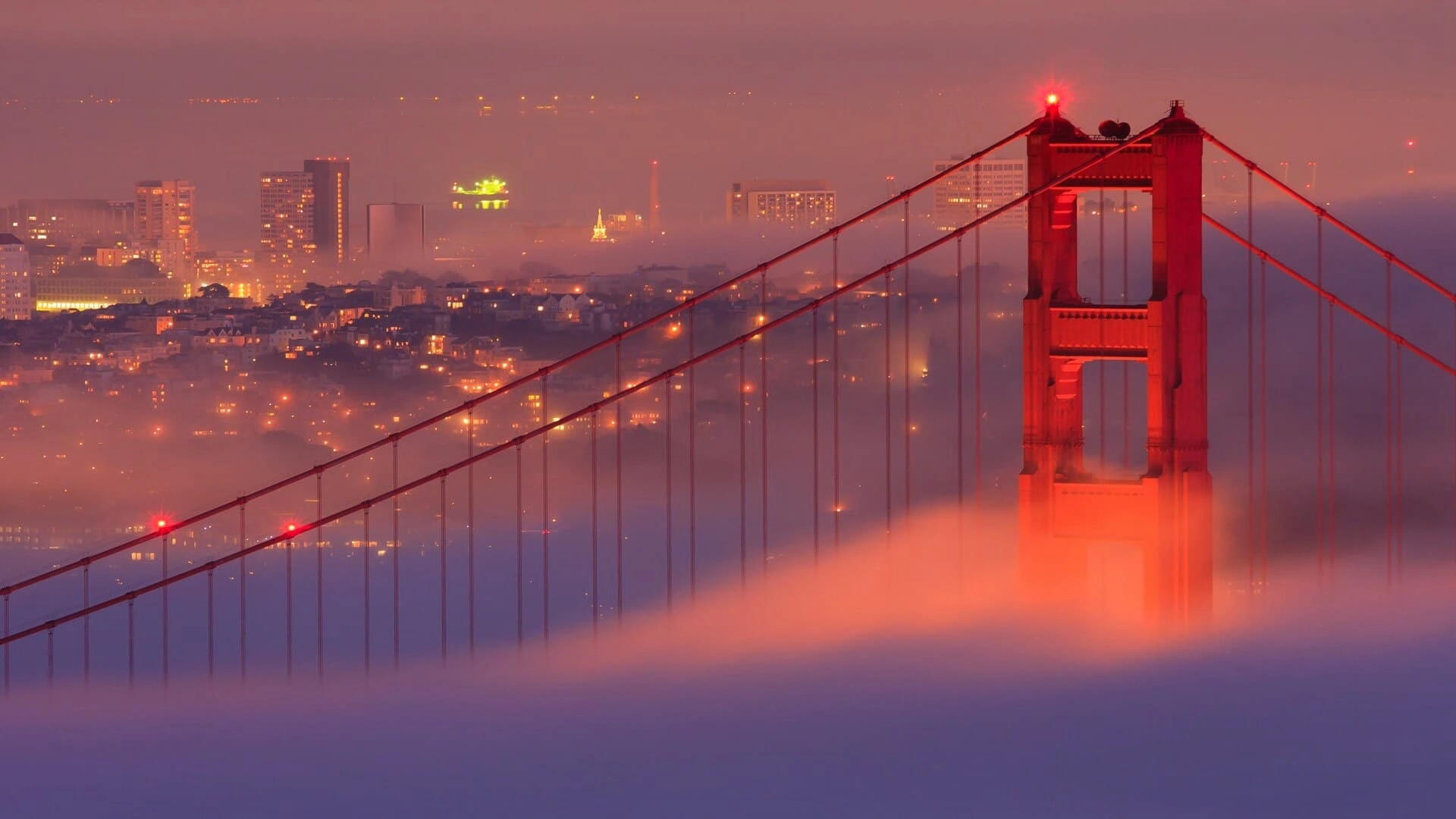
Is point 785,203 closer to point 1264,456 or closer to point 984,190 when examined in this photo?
point 984,190

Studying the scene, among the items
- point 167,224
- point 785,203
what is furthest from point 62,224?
point 785,203

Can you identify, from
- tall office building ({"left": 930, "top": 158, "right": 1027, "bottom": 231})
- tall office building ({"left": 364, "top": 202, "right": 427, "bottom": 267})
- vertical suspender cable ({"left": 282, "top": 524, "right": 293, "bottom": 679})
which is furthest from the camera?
tall office building ({"left": 364, "top": 202, "right": 427, "bottom": 267})

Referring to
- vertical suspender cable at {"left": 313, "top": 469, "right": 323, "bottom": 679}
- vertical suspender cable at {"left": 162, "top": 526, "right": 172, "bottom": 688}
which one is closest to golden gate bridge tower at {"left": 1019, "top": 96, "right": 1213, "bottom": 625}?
vertical suspender cable at {"left": 313, "top": 469, "right": 323, "bottom": 679}

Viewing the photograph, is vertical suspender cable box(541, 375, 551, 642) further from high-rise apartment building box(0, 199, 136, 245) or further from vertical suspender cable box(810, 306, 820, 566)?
high-rise apartment building box(0, 199, 136, 245)

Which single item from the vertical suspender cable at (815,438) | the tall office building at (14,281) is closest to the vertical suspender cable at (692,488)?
the vertical suspender cable at (815,438)

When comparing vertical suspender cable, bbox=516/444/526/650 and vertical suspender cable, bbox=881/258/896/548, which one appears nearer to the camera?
vertical suspender cable, bbox=881/258/896/548

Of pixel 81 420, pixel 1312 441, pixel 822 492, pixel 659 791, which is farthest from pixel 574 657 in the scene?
pixel 81 420

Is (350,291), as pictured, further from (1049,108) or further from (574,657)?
(1049,108)

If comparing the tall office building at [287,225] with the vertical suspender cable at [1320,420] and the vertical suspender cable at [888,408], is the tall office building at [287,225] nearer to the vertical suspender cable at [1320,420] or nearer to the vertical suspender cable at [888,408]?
the vertical suspender cable at [888,408]

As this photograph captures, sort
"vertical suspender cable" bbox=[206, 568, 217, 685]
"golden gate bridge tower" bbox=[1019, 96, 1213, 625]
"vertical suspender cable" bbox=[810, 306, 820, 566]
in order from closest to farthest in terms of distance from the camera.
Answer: "golden gate bridge tower" bbox=[1019, 96, 1213, 625]
"vertical suspender cable" bbox=[206, 568, 217, 685]
"vertical suspender cable" bbox=[810, 306, 820, 566]
